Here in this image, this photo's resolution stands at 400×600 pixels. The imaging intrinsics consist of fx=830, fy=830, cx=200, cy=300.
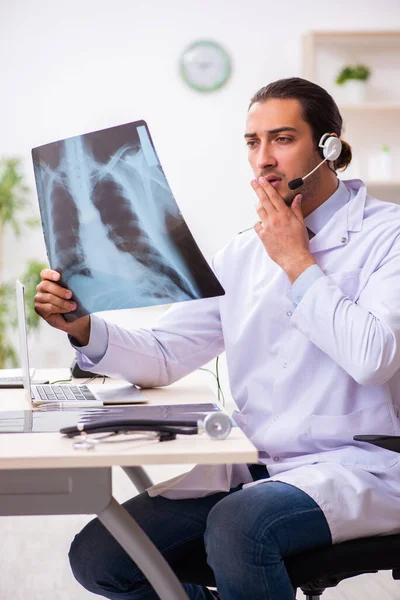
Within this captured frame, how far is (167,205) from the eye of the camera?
1310 millimetres

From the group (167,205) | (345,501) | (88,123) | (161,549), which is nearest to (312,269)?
(167,205)

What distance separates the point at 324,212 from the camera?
1.63m

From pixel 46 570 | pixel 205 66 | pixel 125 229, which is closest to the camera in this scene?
pixel 125 229

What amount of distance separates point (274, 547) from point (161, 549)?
0.79ft

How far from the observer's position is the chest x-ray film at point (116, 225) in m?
1.31

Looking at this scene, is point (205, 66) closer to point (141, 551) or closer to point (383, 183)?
point (383, 183)

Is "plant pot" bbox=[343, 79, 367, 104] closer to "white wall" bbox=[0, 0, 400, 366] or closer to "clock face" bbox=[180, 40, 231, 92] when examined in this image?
"white wall" bbox=[0, 0, 400, 366]

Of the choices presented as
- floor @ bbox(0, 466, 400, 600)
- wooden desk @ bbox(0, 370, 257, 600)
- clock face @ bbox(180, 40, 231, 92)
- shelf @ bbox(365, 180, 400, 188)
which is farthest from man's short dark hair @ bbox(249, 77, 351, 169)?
Result: clock face @ bbox(180, 40, 231, 92)

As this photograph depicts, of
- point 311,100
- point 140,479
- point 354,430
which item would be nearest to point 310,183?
point 311,100

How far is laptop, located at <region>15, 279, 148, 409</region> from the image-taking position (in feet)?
4.64

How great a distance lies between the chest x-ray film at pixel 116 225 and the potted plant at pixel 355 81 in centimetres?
349

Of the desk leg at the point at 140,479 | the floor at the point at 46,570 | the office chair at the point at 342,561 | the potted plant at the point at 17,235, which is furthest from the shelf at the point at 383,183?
the office chair at the point at 342,561

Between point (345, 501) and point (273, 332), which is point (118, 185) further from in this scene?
point (345, 501)

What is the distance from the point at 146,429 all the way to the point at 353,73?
3894 millimetres
